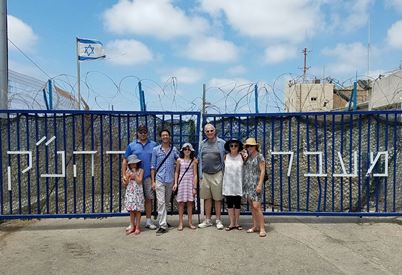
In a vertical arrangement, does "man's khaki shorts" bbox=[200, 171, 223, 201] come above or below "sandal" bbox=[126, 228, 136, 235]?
above

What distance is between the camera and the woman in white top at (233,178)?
5453 mm

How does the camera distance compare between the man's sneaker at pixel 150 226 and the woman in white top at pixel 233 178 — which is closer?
the woman in white top at pixel 233 178

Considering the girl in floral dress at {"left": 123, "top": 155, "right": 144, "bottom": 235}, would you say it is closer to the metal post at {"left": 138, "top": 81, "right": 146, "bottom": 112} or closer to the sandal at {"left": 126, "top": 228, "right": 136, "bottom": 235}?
the sandal at {"left": 126, "top": 228, "right": 136, "bottom": 235}

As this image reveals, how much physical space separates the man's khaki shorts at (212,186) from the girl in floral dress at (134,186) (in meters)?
0.90

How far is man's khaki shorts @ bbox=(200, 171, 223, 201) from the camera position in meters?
5.57

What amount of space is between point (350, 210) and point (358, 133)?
4.05 feet

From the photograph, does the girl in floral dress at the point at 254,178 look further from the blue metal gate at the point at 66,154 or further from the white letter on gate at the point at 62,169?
the white letter on gate at the point at 62,169


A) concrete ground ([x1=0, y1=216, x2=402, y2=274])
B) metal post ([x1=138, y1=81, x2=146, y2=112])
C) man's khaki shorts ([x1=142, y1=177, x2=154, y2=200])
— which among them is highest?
metal post ([x1=138, y1=81, x2=146, y2=112])

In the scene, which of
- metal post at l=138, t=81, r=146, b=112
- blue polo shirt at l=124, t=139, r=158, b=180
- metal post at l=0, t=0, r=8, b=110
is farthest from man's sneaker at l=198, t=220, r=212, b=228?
metal post at l=0, t=0, r=8, b=110

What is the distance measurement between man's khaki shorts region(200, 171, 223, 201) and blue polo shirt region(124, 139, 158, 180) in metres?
0.83

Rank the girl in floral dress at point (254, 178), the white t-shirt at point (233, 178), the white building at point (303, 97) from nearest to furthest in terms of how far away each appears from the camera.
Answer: the girl in floral dress at point (254, 178) → the white t-shirt at point (233, 178) → the white building at point (303, 97)

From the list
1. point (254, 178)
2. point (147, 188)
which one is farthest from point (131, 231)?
point (254, 178)

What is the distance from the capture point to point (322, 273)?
13.3ft

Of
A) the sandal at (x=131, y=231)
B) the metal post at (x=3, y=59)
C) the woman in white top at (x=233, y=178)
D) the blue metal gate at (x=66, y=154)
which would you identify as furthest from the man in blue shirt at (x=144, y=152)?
the metal post at (x=3, y=59)
